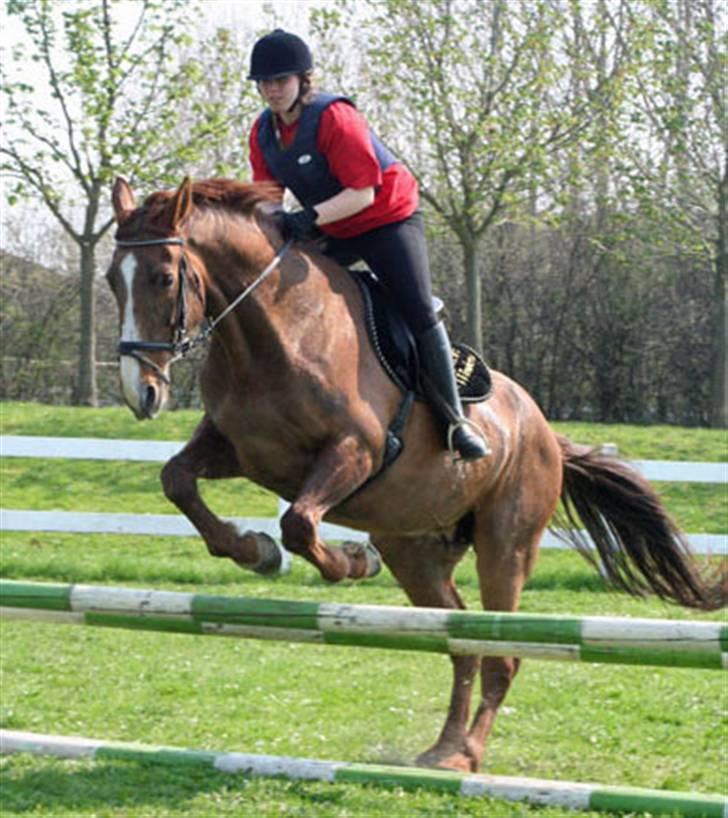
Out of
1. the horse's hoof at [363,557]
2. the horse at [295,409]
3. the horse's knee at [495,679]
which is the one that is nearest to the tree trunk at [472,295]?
the horse at [295,409]

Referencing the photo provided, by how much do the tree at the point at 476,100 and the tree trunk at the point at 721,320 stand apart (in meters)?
2.40

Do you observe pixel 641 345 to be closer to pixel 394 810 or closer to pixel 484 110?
pixel 484 110

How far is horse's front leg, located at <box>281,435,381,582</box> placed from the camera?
492cm

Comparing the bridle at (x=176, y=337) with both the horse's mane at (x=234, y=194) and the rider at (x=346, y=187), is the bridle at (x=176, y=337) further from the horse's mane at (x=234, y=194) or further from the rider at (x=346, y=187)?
the rider at (x=346, y=187)

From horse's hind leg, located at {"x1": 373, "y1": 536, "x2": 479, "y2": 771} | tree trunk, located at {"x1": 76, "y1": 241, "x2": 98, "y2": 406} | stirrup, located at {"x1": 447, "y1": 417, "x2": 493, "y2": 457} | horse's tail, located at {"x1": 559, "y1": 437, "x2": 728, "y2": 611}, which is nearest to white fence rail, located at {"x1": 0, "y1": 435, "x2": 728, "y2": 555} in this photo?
horse's tail, located at {"x1": 559, "y1": 437, "x2": 728, "y2": 611}

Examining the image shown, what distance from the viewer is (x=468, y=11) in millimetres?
23156

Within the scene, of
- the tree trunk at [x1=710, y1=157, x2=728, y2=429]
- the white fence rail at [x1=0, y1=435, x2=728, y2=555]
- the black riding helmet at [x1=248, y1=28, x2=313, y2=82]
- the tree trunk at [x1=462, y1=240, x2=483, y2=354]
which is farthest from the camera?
the tree trunk at [x1=710, y1=157, x2=728, y2=429]

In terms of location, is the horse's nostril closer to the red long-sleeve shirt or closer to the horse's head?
the horse's head

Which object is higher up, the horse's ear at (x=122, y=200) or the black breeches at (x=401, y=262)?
the horse's ear at (x=122, y=200)

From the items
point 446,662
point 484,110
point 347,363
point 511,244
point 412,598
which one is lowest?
point 446,662

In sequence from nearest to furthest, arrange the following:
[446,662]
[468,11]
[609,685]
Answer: [609,685] → [446,662] → [468,11]

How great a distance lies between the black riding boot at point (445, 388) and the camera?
5.57 metres

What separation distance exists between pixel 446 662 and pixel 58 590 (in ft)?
11.5

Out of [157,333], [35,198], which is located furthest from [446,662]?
[35,198]
